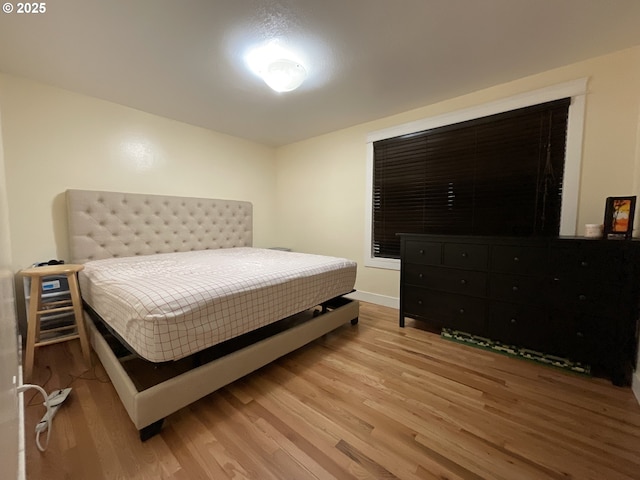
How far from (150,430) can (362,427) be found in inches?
42.8

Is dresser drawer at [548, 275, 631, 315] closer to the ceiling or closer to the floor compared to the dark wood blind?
closer to the floor

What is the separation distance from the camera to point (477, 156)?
2.50 meters

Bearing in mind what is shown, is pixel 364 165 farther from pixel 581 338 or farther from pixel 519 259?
pixel 581 338

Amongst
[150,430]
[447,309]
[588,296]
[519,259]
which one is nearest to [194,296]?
[150,430]

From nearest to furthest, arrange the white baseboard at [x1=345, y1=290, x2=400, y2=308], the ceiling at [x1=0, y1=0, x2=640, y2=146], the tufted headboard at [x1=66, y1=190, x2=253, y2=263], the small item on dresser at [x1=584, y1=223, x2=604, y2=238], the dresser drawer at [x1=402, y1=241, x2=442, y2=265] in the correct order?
the ceiling at [x1=0, y1=0, x2=640, y2=146] < the small item on dresser at [x1=584, y1=223, x2=604, y2=238] < the dresser drawer at [x1=402, y1=241, x2=442, y2=265] < the tufted headboard at [x1=66, y1=190, x2=253, y2=263] < the white baseboard at [x1=345, y1=290, x2=400, y2=308]

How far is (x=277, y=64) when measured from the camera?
1866 millimetres

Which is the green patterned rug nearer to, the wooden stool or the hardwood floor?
the hardwood floor

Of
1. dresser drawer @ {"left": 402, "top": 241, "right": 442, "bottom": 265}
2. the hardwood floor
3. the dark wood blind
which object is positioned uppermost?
the dark wood blind

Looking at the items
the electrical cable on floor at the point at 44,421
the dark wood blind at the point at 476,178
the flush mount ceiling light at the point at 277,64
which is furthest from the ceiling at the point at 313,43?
the electrical cable on floor at the point at 44,421

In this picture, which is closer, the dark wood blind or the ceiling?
the ceiling

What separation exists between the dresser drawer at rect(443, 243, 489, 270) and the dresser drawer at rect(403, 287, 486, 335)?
286 millimetres

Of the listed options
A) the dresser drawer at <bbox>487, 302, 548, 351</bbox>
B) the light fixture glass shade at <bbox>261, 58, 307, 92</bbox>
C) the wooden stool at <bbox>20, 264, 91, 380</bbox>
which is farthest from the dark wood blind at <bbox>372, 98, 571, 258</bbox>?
the wooden stool at <bbox>20, 264, 91, 380</bbox>

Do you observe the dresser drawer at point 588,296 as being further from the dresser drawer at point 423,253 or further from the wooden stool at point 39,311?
the wooden stool at point 39,311

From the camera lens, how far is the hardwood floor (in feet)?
3.66
